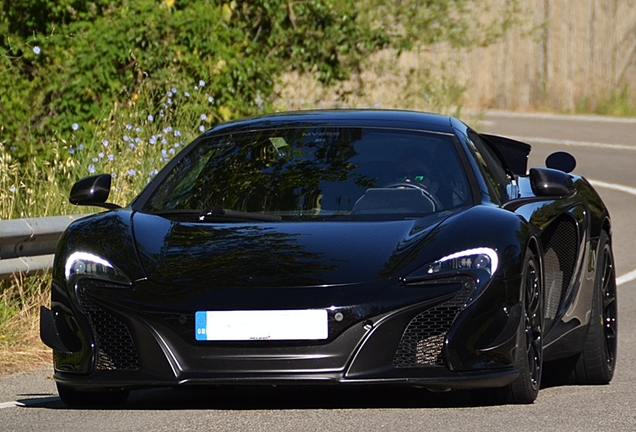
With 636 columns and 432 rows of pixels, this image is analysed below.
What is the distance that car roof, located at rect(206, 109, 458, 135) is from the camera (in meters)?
7.37

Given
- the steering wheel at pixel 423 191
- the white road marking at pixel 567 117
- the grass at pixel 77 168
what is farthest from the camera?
the white road marking at pixel 567 117

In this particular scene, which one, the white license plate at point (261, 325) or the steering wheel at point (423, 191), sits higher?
the steering wheel at point (423, 191)

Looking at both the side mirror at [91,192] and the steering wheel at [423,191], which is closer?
the steering wheel at [423,191]

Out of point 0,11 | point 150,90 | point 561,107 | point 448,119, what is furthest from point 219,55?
point 561,107

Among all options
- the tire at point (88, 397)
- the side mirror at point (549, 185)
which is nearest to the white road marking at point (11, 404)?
the tire at point (88, 397)

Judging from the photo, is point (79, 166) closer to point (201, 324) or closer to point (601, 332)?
point (601, 332)

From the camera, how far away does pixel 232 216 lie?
263 inches

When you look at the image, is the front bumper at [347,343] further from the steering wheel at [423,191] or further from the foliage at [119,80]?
the foliage at [119,80]

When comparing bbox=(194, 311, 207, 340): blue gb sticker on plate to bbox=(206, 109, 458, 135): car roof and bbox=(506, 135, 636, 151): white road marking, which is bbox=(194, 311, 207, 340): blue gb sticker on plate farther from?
bbox=(506, 135, 636, 151): white road marking

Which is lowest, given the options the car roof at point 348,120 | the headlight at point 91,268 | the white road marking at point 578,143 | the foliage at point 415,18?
the white road marking at point 578,143

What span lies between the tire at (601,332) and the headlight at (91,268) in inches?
100.0

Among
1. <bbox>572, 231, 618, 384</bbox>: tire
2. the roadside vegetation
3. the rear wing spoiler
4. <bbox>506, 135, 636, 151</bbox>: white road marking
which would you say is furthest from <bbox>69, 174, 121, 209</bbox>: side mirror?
<bbox>506, 135, 636, 151</bbox>: white road marking

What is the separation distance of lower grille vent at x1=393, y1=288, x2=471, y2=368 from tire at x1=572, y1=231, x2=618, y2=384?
1.74 meters

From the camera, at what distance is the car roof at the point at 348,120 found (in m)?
7.37
